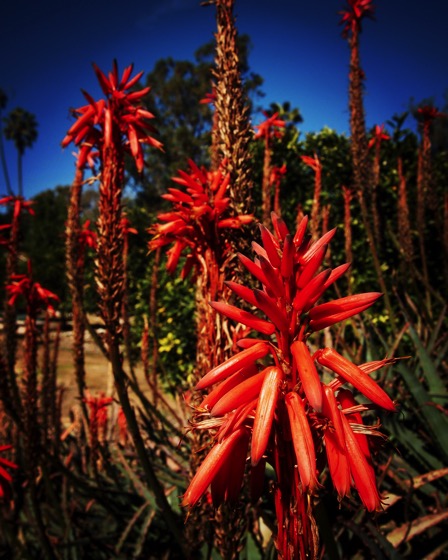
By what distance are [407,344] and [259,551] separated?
367 centimetres

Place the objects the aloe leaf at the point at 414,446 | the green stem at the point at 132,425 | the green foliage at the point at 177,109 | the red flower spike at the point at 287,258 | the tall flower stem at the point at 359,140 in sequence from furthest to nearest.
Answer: the green foliage at the point at 177,109, the tall flower stem at the point at 359,140, the aloe leaf at the point at 414,446, the green stem at the point at 132,425, the red flower spike at the point at 287,258

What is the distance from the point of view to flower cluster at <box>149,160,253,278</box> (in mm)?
1560

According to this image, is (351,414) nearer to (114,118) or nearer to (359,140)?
(114,118)

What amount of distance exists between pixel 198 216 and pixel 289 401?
0.96 m

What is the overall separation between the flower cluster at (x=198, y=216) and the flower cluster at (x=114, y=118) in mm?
352

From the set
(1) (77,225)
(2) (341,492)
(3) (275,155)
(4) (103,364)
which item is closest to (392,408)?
(2) (341,492)

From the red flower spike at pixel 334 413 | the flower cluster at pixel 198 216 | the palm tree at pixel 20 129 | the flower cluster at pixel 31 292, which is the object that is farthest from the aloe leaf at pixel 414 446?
the palm tree at pixel 20 129

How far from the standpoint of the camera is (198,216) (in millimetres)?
1550

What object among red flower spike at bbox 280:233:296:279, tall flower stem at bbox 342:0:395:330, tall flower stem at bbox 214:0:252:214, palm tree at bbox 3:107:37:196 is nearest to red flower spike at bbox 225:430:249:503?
red flower spike at bbox 280:233:296:279

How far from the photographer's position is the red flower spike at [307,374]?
26.3 inches

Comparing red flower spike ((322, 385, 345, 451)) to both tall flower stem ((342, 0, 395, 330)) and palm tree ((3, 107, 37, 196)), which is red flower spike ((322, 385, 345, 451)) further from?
palm tree ((3, 107, 37, 196))

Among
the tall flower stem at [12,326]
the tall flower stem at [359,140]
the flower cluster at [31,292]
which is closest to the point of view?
the tall flower stem at [12,326]

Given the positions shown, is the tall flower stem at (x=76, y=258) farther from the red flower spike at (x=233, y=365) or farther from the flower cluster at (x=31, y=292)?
the red flower spike at (x=233, y=365)

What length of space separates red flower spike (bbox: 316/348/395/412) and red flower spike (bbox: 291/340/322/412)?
0.06m
